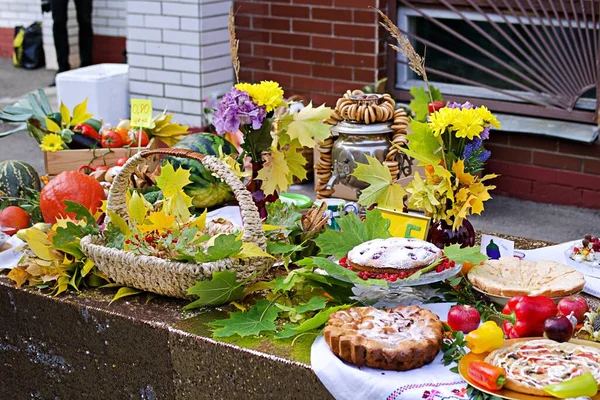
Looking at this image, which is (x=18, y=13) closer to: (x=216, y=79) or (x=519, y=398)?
(x=216, y=79)

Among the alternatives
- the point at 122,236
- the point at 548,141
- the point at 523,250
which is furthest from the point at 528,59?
the point at 122,236

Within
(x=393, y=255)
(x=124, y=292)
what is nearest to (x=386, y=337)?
(x=393, y=255)

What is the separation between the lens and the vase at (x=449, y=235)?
257 cm

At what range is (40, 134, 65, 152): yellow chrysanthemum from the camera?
3795 mm

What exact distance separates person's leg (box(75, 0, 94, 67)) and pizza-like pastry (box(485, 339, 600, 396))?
8475 millimetres

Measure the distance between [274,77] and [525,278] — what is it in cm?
410

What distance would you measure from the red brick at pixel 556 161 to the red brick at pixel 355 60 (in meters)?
1.16

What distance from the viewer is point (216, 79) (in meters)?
6.29

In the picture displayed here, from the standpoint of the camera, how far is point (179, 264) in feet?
8.02

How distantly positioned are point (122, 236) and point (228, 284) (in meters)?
0.43

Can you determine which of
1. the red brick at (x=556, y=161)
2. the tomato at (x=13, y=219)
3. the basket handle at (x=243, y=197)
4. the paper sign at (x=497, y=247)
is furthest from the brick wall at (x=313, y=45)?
the basket handle at (x=243, y=197)

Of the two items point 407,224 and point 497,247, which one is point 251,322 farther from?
point 497,247

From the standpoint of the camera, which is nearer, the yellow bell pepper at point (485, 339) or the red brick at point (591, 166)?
the yellow bell pepper at point (485, 339)

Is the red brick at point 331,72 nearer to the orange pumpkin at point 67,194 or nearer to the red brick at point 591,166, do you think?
the red brick at point 591,166
